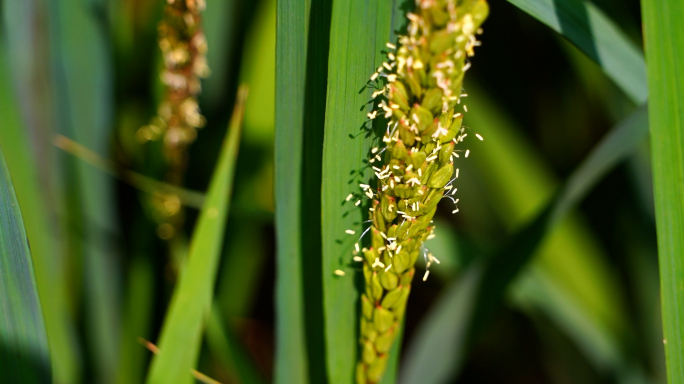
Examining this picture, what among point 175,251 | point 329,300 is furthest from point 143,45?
point 329,300

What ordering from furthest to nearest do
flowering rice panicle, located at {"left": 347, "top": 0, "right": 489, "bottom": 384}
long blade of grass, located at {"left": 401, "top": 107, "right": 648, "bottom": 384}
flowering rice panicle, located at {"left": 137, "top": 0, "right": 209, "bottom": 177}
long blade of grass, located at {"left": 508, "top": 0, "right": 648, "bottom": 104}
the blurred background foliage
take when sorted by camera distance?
the blurred background foliage
long blade of grass, located at {"left": 401, "top": 107, "right": 648, "bottom": 384}
flowering rice panicle, located at {"left": 137, "top": 0, "right": 209, "bottom": 177}
long blade of grass, located at {"left": 508, "top": 0, "right": 648, "bottom": 104}
flowering rice panicle, located at {"left": 347, "top": 0, "right": 489, "bottom": 384}

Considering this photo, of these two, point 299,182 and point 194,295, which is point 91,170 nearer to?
point 194,295

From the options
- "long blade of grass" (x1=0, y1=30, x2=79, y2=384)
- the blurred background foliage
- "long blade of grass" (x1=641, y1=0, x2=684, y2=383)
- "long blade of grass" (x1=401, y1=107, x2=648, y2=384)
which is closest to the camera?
"long blade of grass" (x1=641, y1=0, x2=684, y2=383)

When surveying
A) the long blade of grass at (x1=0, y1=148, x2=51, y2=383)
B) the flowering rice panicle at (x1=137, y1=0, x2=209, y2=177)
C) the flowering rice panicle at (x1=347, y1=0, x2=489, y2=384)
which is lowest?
the long blade of grass at (x1=0, y1=148, x2=51, y2=383)

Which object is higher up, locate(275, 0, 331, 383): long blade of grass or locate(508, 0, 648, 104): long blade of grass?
locate(508, 0, 648, 104): long blade of grass

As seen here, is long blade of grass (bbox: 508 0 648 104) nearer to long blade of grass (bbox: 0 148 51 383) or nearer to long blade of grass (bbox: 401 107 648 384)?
long blade of grass (bbox: 401 107 648 384)

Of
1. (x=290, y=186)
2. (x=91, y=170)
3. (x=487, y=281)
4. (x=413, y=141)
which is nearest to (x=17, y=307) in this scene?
(x=290, y=186)

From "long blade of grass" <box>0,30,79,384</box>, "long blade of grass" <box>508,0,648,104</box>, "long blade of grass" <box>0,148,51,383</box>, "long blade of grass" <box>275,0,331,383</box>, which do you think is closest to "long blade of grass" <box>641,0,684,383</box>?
"long blade of grass" <box>508,0,648,104</box>
